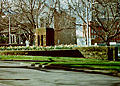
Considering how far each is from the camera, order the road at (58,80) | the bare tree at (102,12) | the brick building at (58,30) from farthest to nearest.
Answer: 1. the brick building at (58,30)
2. the bare tree at (102,12)
3. the road at (58,80)

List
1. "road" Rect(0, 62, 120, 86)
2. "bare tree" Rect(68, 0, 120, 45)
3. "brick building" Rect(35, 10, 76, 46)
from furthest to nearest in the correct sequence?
"brick building" Rect(35, 10, 76, 46), "bare tree" Rect(68, 0, 120, 45), "road" Rect(0, 62, 120, 86)

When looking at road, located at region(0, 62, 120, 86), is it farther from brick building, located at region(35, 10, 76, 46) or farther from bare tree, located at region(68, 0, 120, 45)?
brick building, located at region(35, 10, 76, 46)

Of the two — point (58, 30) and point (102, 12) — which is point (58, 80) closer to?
point (102, 12)

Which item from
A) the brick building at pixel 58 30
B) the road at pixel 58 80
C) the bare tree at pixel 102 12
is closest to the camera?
the road at pixel 58 80

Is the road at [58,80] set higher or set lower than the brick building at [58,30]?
lower

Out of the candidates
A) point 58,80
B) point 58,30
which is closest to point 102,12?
point 58,30

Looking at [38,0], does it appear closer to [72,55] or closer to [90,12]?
[90,12]

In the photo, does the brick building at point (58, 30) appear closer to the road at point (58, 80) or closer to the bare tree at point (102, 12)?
the bare tree at point (102, 12)

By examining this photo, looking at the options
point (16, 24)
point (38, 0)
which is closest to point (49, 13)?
point (38, 0)

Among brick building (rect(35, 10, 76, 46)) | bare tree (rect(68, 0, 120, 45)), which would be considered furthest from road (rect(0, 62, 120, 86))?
brick building (rect(35, 10, 76, 46))

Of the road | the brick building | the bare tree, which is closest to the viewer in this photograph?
the road

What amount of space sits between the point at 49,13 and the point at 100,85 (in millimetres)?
33984

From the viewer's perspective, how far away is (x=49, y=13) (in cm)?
4272

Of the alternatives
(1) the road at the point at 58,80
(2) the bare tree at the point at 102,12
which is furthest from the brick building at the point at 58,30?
(1) the road at the point at 58,80
